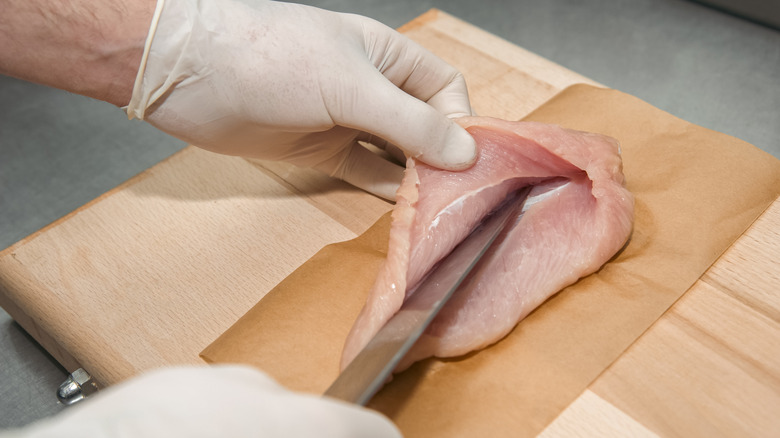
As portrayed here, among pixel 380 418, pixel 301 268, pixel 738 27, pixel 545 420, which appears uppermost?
pixel 380 418

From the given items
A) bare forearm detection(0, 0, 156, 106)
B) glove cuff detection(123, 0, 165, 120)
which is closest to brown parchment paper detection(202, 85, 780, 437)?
glove cuff detection(123, 0, 165, 120)

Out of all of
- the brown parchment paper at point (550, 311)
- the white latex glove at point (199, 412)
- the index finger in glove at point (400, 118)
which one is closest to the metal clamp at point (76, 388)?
the brown parchment paper at point (550, 311)

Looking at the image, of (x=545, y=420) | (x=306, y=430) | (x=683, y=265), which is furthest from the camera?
(x=683, y=265)

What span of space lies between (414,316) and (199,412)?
563mm

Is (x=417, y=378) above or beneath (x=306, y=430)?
beneath

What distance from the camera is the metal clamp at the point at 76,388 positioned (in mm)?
1556

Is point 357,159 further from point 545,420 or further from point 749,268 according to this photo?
point 749,268

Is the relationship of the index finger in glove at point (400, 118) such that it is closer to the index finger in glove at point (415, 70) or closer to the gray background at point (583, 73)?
the index finger in glove at point (415, 70)

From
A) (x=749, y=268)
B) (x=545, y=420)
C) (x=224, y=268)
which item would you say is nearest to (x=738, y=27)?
(x=749, y=268)

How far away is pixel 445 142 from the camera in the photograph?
158 cm

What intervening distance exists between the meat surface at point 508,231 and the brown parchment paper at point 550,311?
0.06 metres

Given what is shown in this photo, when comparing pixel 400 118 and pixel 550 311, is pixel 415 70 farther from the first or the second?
pixel 550 311

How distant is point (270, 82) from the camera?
60.2 inches

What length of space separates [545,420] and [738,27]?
7.94 feet
